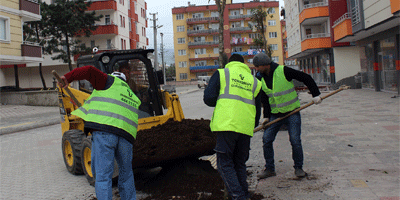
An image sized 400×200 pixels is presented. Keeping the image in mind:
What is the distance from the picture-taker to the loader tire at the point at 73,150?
622cm

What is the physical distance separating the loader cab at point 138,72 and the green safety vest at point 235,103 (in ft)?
8.14

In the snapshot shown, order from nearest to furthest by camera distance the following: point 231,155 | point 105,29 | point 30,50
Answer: point 231,155, point 30,50, point 105,29

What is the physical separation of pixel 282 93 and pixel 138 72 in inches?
103

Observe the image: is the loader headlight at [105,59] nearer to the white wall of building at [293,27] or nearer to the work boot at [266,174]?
the work boot at [266,174]

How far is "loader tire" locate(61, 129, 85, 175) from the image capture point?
20.4 feet

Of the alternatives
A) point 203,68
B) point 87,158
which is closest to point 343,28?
point 87,158

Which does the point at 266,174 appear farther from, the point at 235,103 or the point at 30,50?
the point at 30,50

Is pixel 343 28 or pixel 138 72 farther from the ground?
pixel 343 28

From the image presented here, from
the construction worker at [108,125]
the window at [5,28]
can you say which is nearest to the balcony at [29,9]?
the window at [5,28]

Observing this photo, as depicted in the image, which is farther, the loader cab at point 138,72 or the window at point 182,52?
the window at point 182,52

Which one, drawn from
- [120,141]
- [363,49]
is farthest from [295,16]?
[120,141]

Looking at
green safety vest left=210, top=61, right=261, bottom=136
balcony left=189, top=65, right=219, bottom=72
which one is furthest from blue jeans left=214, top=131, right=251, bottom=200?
balcony left=189, top=65, right=219, bottom=72

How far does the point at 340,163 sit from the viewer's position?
237 inches

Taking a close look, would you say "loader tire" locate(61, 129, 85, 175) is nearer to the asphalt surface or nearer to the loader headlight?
the asphalt surface
